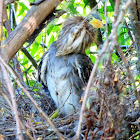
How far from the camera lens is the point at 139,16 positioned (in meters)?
1.62

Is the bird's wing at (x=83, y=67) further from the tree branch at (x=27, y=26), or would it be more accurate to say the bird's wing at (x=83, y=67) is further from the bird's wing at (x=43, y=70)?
the tree branch at (x=27, y=26)

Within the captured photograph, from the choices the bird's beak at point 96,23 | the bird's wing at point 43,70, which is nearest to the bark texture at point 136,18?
the bird's beak at point 96,23

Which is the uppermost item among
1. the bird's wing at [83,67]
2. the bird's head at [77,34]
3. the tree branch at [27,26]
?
the tree branch at [27,26]

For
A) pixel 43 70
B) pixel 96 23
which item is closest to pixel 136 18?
pixel 96 23

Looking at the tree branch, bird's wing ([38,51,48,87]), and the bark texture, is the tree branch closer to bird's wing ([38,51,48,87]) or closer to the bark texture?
bird's wing ([38,51,48,87])

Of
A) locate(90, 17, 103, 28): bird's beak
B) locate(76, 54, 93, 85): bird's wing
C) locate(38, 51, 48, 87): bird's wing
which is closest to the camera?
locate(90, 17, 103, 28): bird's beak

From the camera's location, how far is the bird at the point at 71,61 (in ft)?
8.03

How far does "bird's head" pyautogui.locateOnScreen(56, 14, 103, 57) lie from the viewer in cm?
242

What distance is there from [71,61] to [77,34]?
24cm

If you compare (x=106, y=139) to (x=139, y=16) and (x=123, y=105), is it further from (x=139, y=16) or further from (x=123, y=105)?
(x=139, y=16)

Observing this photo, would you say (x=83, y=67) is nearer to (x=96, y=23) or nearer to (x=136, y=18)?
(x=96, y=23)

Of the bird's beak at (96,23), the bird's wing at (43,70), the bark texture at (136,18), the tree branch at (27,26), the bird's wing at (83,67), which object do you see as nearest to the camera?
the bark texture at (136,18)

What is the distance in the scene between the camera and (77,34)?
2438 mm

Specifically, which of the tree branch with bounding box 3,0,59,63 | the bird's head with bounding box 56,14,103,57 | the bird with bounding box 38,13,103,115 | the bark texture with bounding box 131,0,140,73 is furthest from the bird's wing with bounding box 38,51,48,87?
the bark texture with bounding box 131,0,140,73
